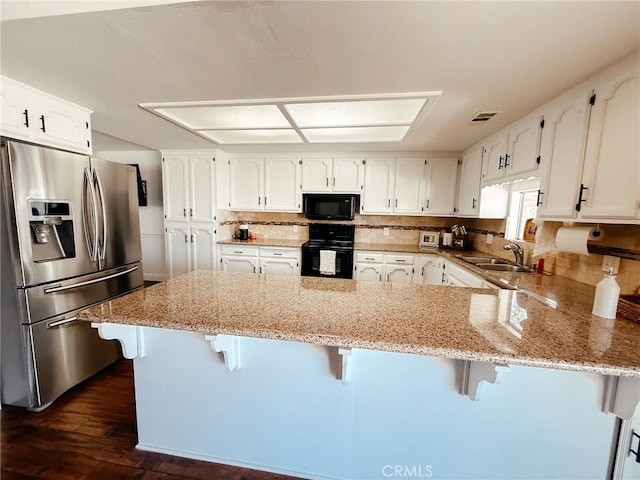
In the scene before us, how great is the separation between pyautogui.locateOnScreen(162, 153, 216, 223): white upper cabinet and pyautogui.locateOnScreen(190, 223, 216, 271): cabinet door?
13cm

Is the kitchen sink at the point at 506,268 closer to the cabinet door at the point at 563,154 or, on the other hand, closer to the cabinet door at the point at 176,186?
the cabinet door at the point at 563,154

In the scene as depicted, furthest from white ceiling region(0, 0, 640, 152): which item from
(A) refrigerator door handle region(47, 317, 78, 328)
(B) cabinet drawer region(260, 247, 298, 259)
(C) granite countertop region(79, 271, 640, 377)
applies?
(B) cabinet drawer region(260, 247, 298, 259)

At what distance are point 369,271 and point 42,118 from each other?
3353 mm

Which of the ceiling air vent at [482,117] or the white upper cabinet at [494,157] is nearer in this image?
the ceiling air vent at [482,117]

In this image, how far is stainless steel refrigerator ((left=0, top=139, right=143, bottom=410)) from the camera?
4.99ft

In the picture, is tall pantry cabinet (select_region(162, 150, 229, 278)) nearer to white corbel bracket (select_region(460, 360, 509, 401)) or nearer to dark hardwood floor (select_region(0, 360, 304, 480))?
dark hardwood floor (select_region(0, 360, 304, 480))

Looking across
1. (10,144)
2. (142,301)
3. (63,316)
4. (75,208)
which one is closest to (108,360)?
(63,316)

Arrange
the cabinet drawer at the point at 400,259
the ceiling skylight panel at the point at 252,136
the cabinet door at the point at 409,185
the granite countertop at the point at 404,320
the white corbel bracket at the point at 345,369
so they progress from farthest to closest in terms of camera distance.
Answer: the cabinet door at the point at 409,185
the cabinet drawer at the point at 400,259
the ceiling skylight panel at the point at 252,136
the white corbel bracket at the point at 345,369
the granite countertop at the point at 404,320

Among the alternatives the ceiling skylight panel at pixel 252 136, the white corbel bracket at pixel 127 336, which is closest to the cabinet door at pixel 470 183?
the ceiling skylight panel at pixel 252 136

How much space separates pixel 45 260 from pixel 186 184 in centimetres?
220

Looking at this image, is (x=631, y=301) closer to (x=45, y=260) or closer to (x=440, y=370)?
(x=440, y=370)

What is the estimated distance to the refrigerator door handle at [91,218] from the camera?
1.83 meters

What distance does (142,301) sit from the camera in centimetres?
118

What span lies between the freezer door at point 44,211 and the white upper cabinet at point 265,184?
6.78ft
